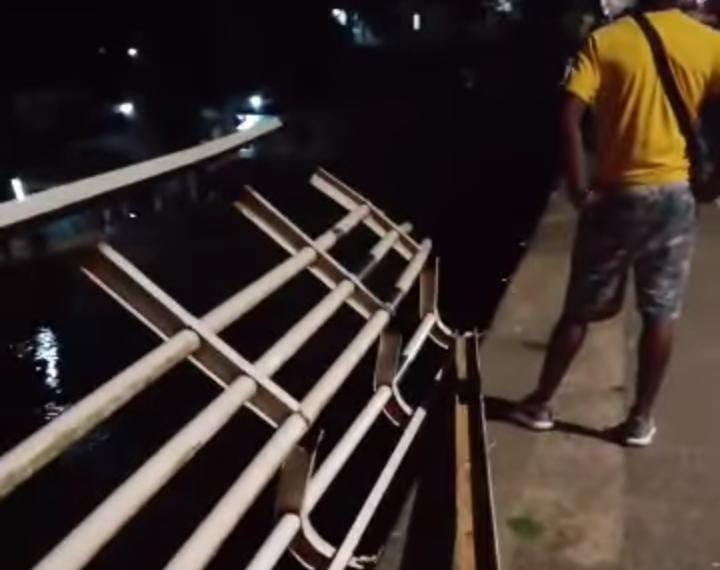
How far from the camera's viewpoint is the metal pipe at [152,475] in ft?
6.32

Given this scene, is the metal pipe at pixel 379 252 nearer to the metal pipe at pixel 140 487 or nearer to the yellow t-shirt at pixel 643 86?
the yellow t-shirt at pixel 643 86

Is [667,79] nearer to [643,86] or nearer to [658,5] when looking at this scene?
[643,86]

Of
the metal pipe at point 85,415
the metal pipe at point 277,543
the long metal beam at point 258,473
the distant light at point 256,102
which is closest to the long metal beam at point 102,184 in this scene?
the metal pipe at point 85,415

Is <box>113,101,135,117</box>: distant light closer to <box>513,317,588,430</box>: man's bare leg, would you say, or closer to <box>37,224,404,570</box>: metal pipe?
<box>513,317,588,430</box>: man's bare leg

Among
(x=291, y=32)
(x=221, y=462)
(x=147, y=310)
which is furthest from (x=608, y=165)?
(x=291, y=32)

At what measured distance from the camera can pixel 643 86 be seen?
4121 mm

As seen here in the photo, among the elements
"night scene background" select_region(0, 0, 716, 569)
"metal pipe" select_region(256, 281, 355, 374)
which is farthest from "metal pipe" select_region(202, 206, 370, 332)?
"night scene background" select_region(0, 0, 716, 569)

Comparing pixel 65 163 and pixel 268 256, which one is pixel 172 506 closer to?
pixel 268 256

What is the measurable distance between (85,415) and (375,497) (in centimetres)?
171

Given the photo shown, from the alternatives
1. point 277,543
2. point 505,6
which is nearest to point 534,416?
point 277,543

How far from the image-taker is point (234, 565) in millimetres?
4922

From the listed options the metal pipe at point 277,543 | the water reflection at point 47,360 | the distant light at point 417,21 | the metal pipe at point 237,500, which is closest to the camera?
the metal pipe at point 237,500

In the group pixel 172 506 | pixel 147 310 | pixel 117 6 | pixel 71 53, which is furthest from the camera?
pixel 117 6

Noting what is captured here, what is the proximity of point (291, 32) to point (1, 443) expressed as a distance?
82.8 ft
